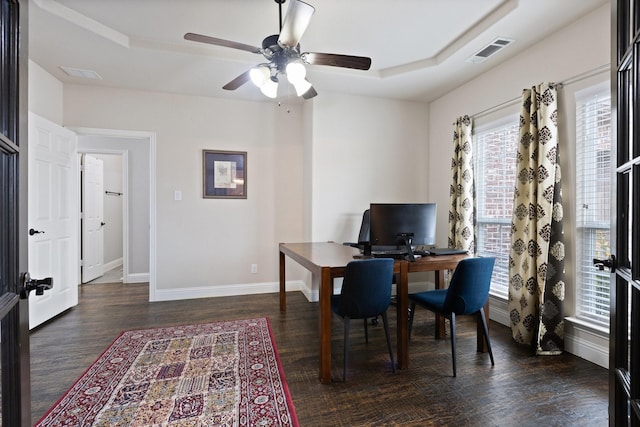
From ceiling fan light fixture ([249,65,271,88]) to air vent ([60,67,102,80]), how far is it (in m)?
2.19

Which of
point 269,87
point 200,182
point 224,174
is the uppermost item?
point 269,87

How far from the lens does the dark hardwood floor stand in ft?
5.62

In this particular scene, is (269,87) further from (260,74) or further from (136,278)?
(136,278)

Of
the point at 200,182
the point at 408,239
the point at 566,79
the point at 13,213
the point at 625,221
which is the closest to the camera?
the point at 13,213

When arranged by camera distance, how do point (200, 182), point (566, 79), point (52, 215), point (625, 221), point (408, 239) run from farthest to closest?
point (200, 182)
point (52, 215)
point (566, 79)
point (408, 239)
point (625, 221)

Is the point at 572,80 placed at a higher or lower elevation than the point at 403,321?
higher

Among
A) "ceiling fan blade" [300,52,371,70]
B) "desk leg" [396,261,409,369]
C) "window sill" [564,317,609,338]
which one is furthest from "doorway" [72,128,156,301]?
"window sill" [564,317,609,338]

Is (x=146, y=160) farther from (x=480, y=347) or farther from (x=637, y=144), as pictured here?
(x=637, y=144)

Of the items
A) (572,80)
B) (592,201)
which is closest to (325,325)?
(592,201)

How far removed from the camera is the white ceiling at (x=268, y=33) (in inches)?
90.6

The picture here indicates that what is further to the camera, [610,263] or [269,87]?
[269,87]

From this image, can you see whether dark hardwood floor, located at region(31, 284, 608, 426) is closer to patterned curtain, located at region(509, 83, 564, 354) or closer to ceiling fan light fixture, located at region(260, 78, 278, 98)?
patterned curtain, located at region(509, 83, 564, 354)

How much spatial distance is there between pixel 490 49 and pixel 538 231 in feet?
5.32

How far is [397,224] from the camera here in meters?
2.33
